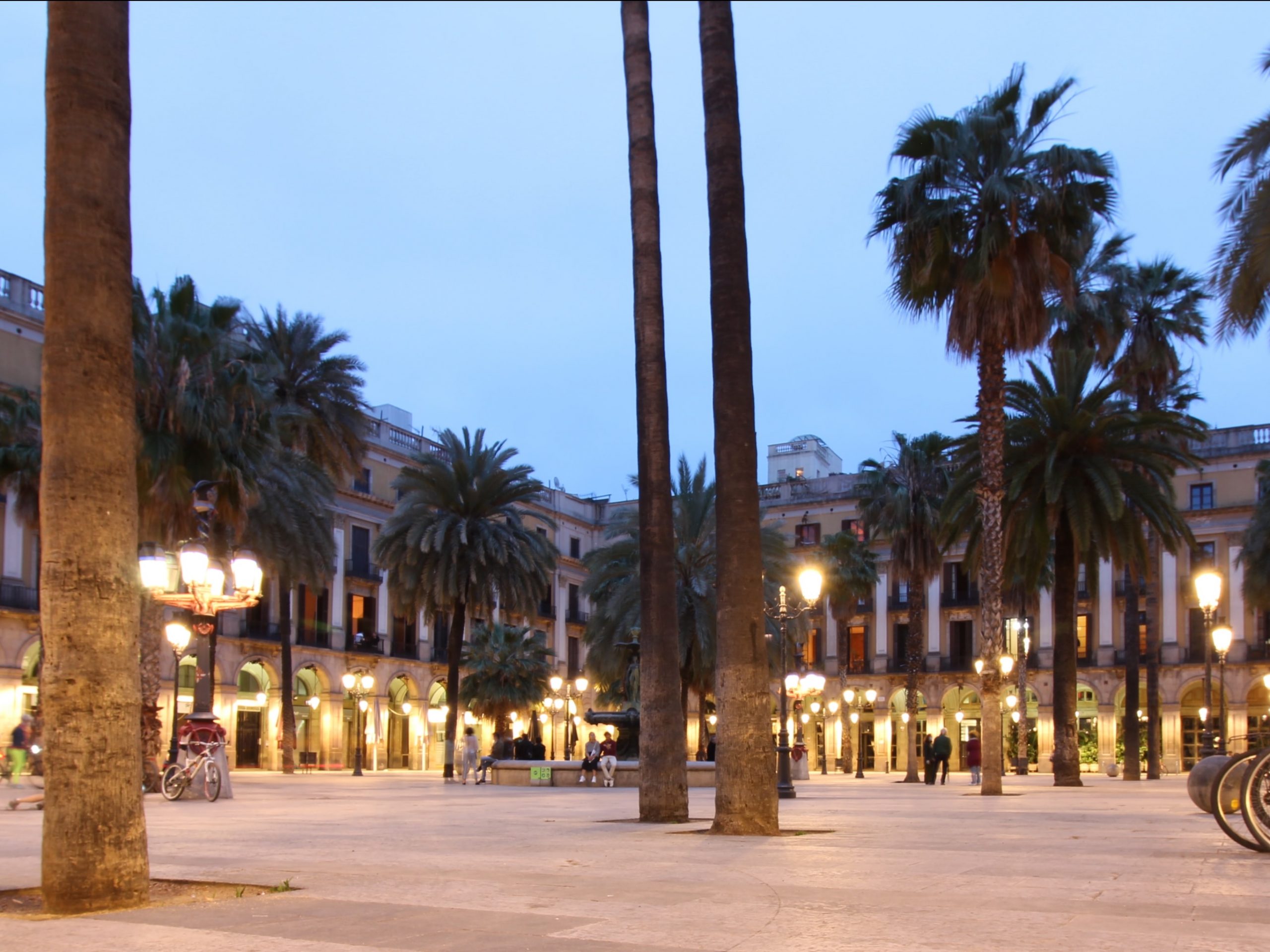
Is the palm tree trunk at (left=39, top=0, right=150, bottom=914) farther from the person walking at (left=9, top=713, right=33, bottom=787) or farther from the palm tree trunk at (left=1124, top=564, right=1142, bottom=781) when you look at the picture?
the palm tree trunk at (left=1124, top=564, right=1142, bottom=781)

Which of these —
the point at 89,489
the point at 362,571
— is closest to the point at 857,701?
the point at 362,571

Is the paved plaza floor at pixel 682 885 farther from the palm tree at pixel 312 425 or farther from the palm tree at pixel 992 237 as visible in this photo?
the palm tree at pixel 312 425

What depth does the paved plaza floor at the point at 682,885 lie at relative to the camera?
6.38 m

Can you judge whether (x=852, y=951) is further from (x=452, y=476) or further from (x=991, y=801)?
(x=452, y=476)

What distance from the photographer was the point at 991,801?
2358 centimetres

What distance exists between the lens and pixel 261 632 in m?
54.1

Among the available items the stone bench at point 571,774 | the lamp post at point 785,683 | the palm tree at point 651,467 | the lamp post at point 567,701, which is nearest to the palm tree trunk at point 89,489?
the palm tree at point 651,467

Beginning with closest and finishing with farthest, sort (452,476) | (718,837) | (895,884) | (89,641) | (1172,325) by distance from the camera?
1. (89,641)
2. (895,884)
3. (718,837)
4. (1172,325)
5. (452,476)

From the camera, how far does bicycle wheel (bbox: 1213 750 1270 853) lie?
1102 centimetres

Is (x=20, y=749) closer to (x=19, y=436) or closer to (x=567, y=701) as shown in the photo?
(x=19, y=436)

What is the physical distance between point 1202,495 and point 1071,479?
3819 cm

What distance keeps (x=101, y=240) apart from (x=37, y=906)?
151 inches

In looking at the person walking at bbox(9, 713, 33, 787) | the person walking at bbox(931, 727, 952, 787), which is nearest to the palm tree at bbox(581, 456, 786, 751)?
the person walking at bbox(931, 727, 952, 787)

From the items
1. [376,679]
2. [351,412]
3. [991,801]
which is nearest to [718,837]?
[991,801]
